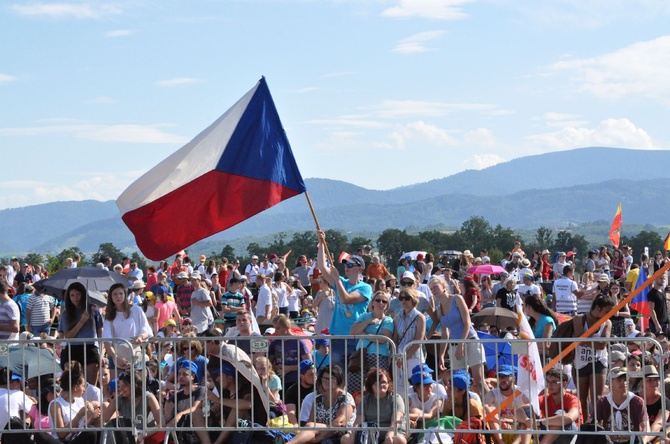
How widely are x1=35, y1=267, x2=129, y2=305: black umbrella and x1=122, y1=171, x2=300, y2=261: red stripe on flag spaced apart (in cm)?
644

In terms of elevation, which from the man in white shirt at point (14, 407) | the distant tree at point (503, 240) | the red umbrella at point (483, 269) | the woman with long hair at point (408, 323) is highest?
the distant tree at point (503, 240)

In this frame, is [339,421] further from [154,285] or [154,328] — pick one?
[154,285]

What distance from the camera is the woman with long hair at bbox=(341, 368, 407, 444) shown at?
8.85m

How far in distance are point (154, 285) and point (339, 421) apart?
14.8 metres

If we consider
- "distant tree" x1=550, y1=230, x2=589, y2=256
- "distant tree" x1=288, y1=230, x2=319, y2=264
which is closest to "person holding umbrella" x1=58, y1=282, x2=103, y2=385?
"distant tree" x1=288, y1=230, x2=319, y2=264

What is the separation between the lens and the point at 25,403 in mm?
9773

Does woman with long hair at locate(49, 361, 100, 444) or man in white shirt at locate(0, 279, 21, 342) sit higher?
man in white shirt at locate(0, 279, 21, 342)

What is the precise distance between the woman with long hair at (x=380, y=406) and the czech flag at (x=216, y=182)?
1827 mm

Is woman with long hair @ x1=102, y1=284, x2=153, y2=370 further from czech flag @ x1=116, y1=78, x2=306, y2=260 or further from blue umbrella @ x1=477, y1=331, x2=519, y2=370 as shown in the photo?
blue umbrella @ x1=477, y1=331, x2=519, y2=370

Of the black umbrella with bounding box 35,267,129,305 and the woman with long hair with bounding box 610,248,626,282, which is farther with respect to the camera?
the woman with long hair with bounding box 610,248,626,282

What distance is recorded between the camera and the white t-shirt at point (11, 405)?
948 centimetres

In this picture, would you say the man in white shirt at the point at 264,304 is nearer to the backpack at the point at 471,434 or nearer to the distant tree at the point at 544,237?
the backpack at the point at 471,434

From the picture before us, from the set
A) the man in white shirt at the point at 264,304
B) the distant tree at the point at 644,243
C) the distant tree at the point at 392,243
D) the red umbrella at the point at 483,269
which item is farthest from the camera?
the distant tree at the point at 644,243

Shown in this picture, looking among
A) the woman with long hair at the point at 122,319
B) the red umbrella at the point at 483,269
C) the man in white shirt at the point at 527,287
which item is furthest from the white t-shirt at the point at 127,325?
the red umbrella at the point at 483,269
